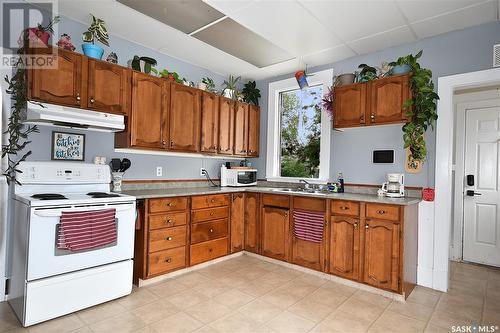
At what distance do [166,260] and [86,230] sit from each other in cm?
95

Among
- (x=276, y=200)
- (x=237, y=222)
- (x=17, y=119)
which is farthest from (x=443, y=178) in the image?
(x=17, y=119)

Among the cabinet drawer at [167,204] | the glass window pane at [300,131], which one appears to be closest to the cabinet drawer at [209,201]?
the cabinet drawer at [167,204]

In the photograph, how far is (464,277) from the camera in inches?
126

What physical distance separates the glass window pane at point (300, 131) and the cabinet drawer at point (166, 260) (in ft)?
6.68

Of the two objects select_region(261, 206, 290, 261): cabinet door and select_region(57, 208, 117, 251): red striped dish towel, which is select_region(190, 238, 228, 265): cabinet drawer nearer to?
select_region(261, 206, 290, 261): cabinet door

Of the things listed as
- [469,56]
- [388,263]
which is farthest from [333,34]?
[388,263]

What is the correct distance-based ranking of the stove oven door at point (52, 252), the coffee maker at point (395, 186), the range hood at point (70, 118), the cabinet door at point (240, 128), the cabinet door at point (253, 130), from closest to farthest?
1. the stove oven door at point (52, 252)
2. the range hood at point (70, 118)
3. the coffee maker at point (395, 186)
4. the cabinet door at point (240, 128)
5. the cabinet door at point (253, 130)

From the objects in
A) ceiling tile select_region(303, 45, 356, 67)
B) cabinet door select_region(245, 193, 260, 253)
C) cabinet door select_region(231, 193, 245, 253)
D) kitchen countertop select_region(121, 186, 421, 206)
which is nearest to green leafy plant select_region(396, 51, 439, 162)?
kitchen countertop select_region(121, 186, 421, 206)

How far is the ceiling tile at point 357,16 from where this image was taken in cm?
245

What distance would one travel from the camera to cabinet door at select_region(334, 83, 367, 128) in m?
3.19

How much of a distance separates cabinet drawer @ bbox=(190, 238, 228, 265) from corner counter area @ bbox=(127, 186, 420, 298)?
12 mm

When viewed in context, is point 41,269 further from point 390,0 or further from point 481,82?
point 481,82

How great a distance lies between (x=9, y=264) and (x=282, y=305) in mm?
2450

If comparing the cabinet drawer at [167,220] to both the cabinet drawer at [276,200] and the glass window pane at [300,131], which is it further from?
the glass window pane at [300,131]
